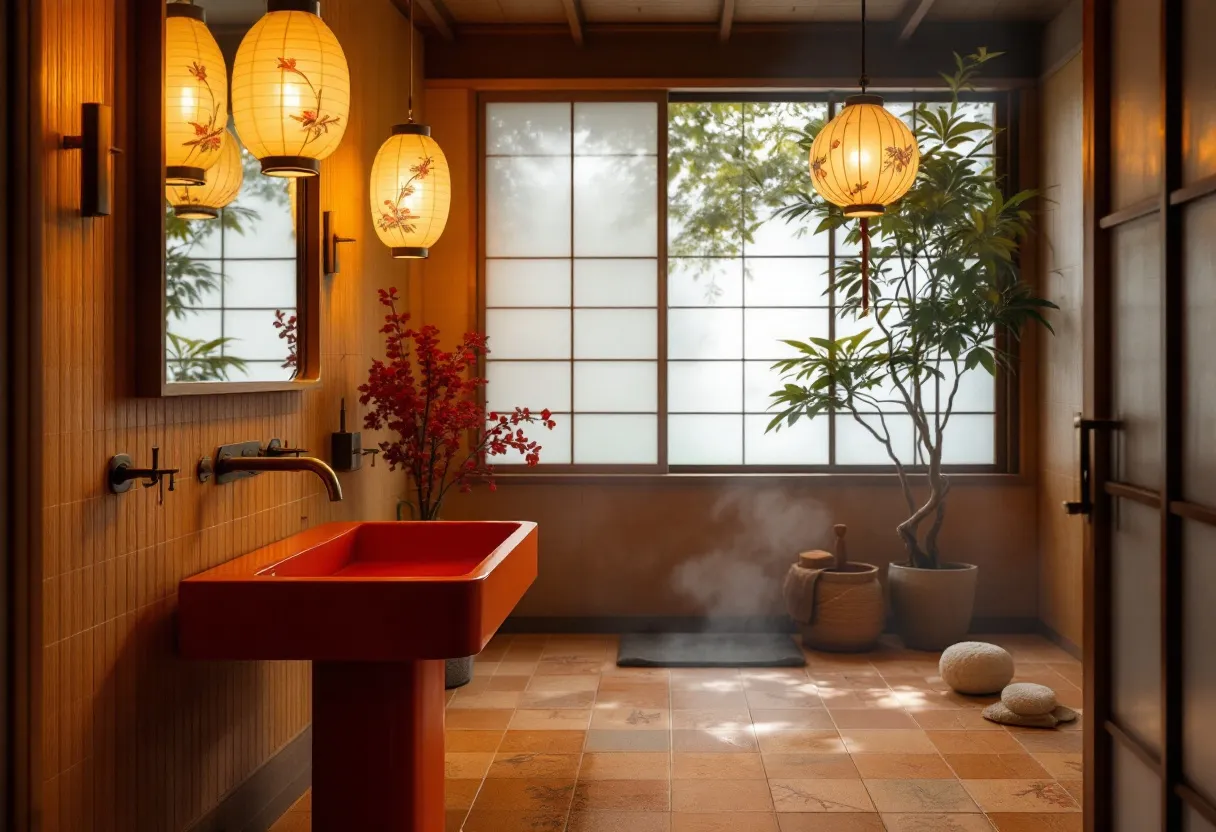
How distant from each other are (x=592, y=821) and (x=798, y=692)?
1.45 m

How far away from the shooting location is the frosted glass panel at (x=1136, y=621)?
1.99m

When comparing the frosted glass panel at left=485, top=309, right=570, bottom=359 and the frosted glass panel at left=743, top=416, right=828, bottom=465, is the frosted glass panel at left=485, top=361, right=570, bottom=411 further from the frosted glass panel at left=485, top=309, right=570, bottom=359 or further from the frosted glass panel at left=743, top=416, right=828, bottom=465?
the frosted glass panel at left=743, top=416, right=828, bottom=465

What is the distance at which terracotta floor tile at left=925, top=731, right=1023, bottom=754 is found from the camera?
352 centimetres

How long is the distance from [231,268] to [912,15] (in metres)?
3.36

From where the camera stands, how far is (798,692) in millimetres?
4180

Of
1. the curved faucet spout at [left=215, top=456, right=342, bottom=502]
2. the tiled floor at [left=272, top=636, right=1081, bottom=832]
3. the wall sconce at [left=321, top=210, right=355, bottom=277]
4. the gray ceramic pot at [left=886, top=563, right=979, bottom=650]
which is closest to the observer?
the curved faucet spout at [left=215, top=456, right=342, bottom=502]

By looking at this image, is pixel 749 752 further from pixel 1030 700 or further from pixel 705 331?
pixel 705 331

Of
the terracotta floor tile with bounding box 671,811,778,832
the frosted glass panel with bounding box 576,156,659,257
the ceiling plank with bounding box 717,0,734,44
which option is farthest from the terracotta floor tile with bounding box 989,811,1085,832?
the ceiling plank with bounding box 717,0,734,44

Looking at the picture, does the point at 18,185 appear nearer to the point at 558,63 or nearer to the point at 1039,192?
the point at 558,63

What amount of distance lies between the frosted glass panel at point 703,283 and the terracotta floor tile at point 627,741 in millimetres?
2260

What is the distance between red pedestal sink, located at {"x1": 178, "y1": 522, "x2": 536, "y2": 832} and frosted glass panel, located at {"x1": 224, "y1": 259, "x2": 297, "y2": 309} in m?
0.65

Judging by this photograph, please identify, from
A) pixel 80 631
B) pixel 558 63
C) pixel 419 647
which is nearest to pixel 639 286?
pixel 558 63

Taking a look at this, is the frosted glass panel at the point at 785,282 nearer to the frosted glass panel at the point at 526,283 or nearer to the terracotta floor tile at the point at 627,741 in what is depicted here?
the frosted glass panel at the point at 526,283

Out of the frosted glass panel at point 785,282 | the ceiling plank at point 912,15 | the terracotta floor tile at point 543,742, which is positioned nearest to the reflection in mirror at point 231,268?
the terracotta floor tile at point 543,742
